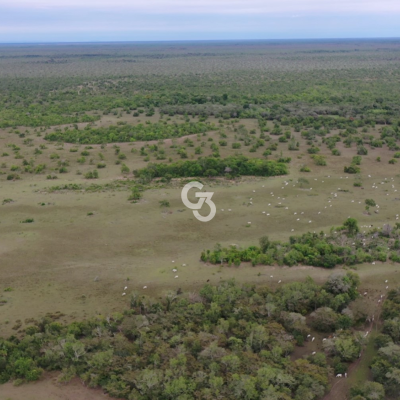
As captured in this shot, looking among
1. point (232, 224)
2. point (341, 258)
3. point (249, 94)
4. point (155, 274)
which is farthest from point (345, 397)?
point (249, 94)

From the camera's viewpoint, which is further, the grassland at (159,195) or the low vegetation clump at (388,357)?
the grassland at (159,195)

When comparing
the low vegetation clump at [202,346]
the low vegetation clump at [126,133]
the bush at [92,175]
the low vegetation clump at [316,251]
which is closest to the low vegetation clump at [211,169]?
the bush at [92,175]

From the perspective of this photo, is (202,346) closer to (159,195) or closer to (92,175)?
(159,195)

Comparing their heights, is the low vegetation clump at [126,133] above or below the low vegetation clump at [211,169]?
above

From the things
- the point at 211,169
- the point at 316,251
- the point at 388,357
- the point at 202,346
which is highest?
the point at 211,169

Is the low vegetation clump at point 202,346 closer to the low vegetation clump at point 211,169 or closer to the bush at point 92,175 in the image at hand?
the low vegetation clump at point 211,169

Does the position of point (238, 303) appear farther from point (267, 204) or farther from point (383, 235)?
point (267, 204)

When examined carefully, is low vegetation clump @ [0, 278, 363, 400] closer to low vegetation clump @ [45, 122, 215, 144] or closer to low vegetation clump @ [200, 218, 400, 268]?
low vegetation clump @ [200, 218, 400, 268]

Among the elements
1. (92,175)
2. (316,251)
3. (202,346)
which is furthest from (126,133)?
(202,346)
